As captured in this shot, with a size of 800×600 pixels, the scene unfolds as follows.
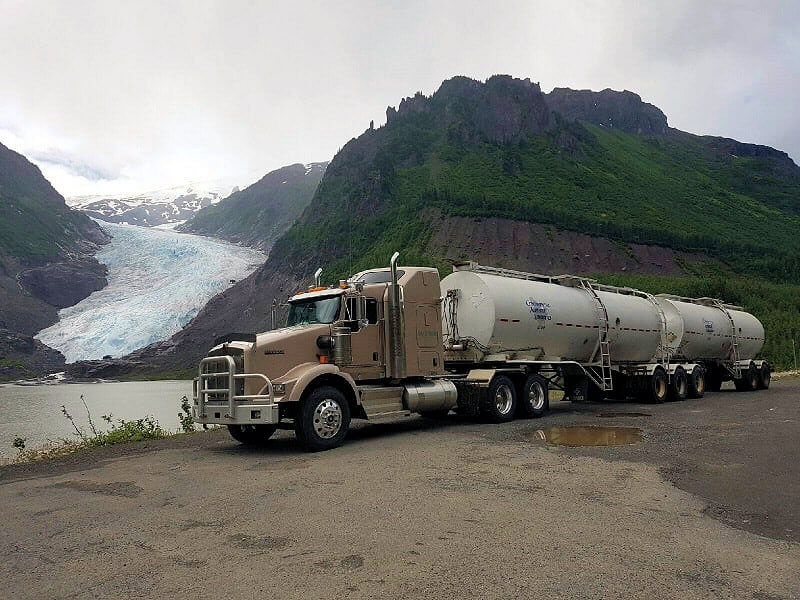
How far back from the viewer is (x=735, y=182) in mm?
158375

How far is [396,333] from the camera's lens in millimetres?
12070

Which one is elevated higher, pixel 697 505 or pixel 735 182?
pixel 735 182

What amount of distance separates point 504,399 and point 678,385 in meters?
9.37

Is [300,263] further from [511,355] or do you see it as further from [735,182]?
[735,182]

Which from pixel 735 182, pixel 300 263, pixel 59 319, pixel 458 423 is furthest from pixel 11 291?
pixel 735 182

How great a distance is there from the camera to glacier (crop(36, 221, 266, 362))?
8312 centimetres

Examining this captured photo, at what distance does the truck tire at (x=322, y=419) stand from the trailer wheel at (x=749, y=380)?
2042 cm

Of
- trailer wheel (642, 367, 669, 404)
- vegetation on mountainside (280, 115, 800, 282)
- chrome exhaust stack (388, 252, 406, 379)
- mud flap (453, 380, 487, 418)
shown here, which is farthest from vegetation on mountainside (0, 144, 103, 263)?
trailer wheel (642, 367, 669, 404)

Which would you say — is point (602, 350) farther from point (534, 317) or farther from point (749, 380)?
point (749, 380)

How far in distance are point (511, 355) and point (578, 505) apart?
27.5ft

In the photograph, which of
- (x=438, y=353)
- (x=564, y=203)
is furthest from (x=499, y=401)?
Answer: (x=564, y=203)

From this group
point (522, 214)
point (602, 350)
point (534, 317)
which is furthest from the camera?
point (522, 214)

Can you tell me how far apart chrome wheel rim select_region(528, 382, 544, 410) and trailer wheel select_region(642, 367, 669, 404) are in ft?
18.6

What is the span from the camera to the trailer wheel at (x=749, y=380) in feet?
78.7
